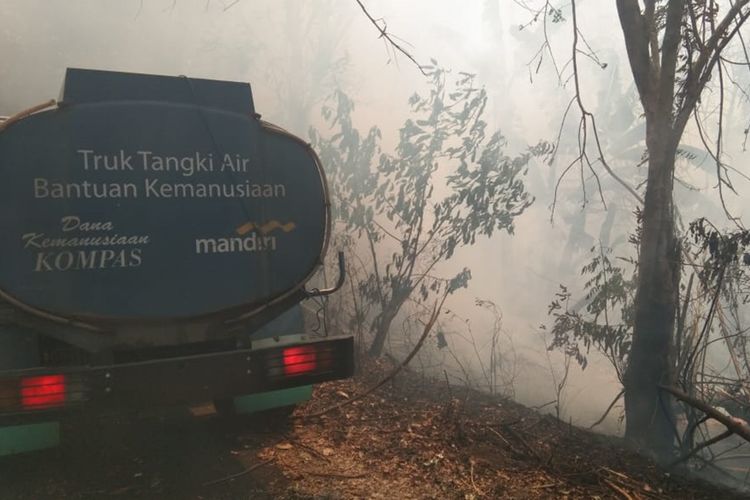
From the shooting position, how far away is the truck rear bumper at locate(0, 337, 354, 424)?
2.37 m

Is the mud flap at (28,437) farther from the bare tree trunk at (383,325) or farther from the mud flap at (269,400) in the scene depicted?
the bare tree trunk at (383,325)

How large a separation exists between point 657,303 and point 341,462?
8.19ft

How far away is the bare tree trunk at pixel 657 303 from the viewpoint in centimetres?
404

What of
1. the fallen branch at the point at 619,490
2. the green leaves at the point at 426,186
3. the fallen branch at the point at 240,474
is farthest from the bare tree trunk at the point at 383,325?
the fallen branch at the point at 619,490

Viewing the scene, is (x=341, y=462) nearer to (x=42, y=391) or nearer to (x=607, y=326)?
(x=42, y=391)

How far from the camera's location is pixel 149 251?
2656 mm

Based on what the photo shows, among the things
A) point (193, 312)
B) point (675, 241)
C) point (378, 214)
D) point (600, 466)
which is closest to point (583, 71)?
point (378, 214)

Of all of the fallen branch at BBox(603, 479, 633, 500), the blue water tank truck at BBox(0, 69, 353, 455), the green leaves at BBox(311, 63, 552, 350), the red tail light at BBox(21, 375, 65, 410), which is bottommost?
the fallen branch at BBox(603, 479, 633, 500)

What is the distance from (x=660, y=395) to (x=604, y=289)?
145 cm

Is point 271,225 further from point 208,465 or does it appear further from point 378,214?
point 378,214

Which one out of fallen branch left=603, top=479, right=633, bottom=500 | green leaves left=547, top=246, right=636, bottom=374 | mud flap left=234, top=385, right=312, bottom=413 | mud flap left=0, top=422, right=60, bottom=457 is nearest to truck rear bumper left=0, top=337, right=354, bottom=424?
mud flap left=0, top=422, right=60, bottom=457

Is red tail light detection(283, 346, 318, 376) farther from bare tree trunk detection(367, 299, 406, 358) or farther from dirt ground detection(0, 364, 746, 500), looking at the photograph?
bare tree trunk detection(367, 299, 406, 358)

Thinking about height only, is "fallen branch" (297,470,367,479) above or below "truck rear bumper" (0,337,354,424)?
below

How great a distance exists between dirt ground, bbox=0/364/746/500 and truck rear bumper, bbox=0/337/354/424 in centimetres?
54
